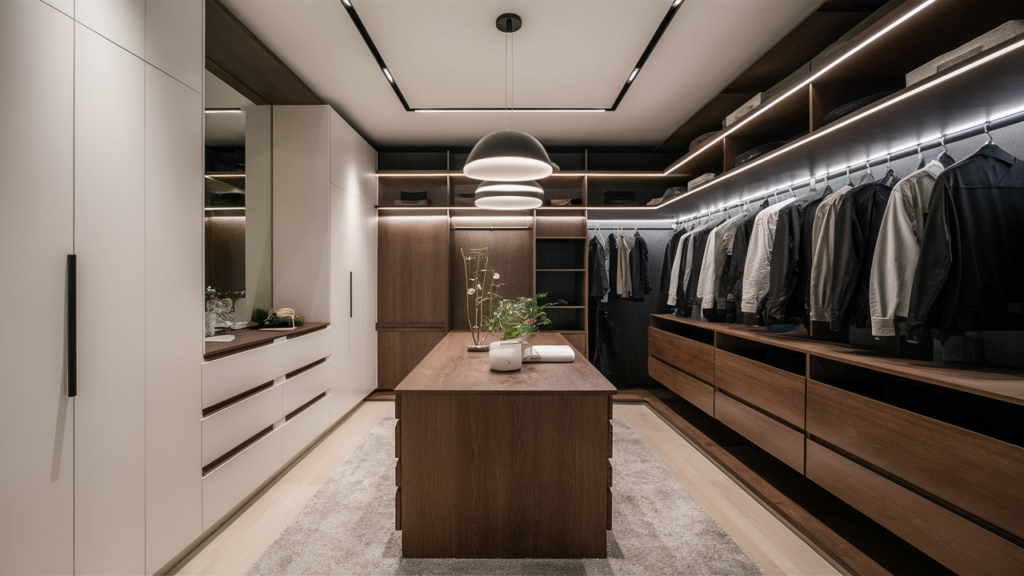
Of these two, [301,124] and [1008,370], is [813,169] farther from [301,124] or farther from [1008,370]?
[301,124]

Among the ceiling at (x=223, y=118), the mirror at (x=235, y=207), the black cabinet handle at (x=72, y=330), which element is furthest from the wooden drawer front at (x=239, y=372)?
the ceiling at (x=223, y=118)

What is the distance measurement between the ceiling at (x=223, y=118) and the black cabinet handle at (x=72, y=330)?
1.49 metres

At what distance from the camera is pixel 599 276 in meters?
4.77

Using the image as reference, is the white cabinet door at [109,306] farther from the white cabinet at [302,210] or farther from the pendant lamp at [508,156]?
the white cabinet at [302,210]

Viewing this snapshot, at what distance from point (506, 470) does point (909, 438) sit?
1.61 meters

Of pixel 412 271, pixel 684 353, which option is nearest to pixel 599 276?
pixel 684 353

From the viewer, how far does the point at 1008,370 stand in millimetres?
1631

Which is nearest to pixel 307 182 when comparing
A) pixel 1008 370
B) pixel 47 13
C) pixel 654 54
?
pixel 47 13

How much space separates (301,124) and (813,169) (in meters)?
3.87

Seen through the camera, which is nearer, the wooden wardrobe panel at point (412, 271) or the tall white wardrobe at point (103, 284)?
the tall white wardrobe at point (103, 284)

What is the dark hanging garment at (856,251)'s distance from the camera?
2.11 metres

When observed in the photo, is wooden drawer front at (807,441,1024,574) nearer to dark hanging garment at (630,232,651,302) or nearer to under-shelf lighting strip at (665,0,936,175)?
under-shelf lighting strip at (665,0,936,175)

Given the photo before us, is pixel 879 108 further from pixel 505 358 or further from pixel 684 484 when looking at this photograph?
pixel 684 484

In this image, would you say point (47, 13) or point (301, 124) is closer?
point (47, 13)
